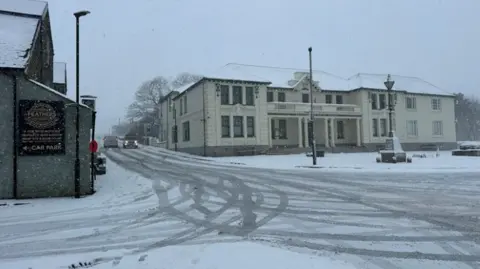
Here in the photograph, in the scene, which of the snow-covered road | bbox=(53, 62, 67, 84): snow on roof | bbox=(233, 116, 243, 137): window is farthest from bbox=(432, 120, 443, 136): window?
bbox=(53, 62, 67, 84): snow on roof

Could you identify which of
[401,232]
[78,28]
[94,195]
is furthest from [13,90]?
[401,232]

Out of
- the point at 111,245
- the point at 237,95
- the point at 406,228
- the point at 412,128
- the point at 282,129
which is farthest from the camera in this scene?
the point at 412,128

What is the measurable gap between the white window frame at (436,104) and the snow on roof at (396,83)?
958 mm

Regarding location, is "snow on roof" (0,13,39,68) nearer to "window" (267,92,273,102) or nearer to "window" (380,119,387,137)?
"window" (267,92,273,102)

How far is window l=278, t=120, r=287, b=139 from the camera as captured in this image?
41656mm

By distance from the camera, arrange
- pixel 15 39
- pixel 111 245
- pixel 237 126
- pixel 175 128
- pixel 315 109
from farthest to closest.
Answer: pixel 175 128, pixel 315 109, pixel 237 126, pixel 15 39, pixel 111 245

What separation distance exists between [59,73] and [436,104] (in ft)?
152

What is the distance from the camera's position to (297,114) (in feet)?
129

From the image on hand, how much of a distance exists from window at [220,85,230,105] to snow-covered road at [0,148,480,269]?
24.1 meters

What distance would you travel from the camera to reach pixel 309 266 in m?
5.05

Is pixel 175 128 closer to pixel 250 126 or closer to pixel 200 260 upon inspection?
pixel 250 126

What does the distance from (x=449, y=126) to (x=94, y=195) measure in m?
51.1

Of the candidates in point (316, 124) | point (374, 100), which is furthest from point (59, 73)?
point (374, 100)

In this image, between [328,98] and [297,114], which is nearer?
[297,114]
